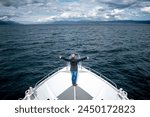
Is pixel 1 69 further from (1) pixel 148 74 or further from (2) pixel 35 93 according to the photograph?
(1) pixel 148 74

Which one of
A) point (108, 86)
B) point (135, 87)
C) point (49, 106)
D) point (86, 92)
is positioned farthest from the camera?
point (135, 87)

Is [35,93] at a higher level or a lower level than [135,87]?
higher

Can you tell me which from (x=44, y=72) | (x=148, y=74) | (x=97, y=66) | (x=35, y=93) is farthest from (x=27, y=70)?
(x=148, y=74)

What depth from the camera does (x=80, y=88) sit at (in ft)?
33.9

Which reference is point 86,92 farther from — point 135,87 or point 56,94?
point 135,87

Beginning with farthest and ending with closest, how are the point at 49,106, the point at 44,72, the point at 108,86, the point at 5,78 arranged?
the point at 44,72, the point at 5,78, the point at 108,86, the point at 49,106

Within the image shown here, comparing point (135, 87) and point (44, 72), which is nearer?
point (135, 87)

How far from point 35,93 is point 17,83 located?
7.39 metres

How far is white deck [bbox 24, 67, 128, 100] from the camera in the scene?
10.0 m

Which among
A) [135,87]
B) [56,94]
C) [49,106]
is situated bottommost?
[135,87]

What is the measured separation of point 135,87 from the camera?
1577 cm

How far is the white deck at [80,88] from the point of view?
395 inches

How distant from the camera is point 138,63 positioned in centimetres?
2375

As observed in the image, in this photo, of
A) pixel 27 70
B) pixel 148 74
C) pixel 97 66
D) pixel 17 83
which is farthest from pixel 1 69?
pixel 148 74
